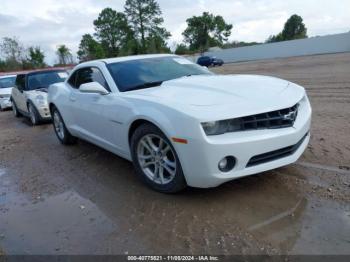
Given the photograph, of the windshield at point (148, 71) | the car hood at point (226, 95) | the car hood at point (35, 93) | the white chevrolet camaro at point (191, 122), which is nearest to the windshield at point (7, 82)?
the car hood at point (35, 93)

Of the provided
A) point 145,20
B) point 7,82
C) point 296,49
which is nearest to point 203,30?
point 145,20

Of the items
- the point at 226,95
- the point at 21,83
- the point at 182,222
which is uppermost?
the point at 226,95

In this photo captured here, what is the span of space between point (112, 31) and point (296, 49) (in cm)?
4233

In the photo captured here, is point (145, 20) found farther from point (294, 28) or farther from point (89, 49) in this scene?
point (294, 28)

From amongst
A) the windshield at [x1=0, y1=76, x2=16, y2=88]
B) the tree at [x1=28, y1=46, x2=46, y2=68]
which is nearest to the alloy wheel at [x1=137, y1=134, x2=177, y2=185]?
the windshield at [x1=0, y1=76, x2=16, y2=88]

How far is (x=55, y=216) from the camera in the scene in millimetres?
3396

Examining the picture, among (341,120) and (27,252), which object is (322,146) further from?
(27,252)

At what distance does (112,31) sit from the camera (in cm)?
7194

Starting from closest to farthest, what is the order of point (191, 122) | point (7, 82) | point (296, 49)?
point (191, 122)
point (7, 82)
point (296, 49)

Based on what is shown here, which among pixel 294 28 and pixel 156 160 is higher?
pixel 294 28

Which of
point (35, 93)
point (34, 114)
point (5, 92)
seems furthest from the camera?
point (5, 92)

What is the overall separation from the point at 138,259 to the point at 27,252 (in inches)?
40.3

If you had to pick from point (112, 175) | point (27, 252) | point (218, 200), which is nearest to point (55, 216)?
point (27, 252)

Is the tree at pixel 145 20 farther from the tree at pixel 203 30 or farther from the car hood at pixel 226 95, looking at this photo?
the car hood at pixel 226 95
